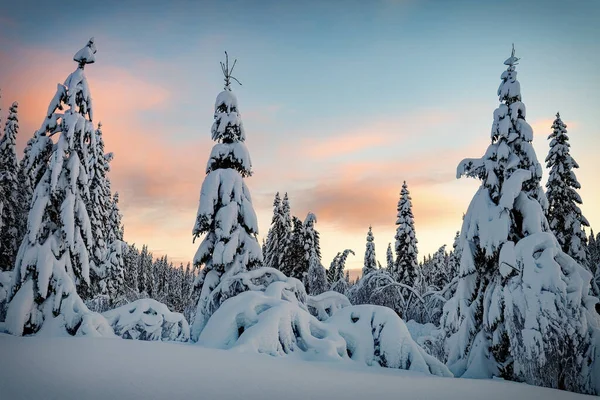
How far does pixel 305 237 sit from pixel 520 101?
29098 mm

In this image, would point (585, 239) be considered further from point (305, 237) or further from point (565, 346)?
point (305, 237)

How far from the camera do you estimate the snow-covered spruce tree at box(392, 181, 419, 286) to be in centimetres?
4053

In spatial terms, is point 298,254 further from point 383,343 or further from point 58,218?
point 383,343

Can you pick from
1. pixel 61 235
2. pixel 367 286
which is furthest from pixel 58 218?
pixel 367 286

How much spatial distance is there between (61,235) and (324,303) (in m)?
9.89

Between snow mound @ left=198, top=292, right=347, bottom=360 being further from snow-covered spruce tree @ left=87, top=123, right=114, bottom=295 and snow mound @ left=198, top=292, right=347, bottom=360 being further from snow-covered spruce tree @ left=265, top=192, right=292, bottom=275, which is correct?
snow-covered spruce tree @ left=265, top=192, right=292, bottom=275

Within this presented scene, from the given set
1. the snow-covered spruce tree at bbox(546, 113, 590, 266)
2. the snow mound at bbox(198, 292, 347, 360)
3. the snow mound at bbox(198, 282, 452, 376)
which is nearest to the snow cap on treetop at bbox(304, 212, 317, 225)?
the snow-covered spruce tree at bbox(546, 113, 590, 266)

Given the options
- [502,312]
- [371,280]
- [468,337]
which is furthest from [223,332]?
[371,280]

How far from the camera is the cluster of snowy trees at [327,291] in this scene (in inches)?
343

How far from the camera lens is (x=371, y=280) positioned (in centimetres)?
1928

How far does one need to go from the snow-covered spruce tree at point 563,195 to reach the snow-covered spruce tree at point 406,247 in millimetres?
15140

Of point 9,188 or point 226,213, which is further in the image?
point 9,188

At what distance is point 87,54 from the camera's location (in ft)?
52.2

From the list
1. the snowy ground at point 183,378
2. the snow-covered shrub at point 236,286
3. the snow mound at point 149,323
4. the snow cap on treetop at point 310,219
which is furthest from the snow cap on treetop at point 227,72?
the snow cap on treetop at point 310,219
